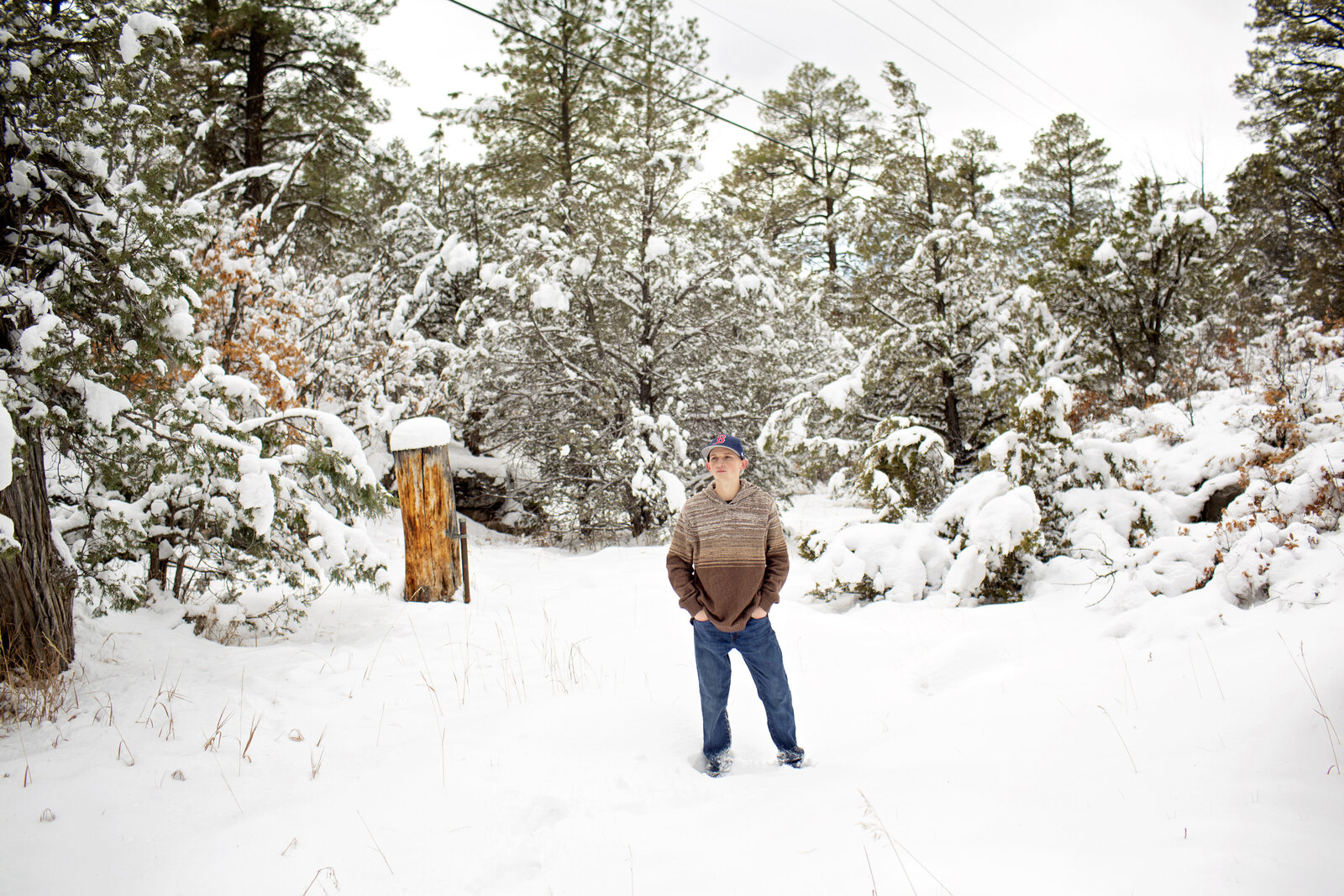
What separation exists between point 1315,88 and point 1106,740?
17752mm

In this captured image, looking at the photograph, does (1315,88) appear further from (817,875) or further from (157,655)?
(157,655)

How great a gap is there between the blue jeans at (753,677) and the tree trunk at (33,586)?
3.42 meters

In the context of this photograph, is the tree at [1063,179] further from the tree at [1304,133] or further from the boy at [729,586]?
the boy at [729,586]

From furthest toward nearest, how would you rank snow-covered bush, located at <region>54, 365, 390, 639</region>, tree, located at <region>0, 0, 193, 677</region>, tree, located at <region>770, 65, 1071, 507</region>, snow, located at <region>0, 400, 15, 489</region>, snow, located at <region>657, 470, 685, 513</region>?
snow, located at <region>657, 470, 685, 513</region>, tree, located at <region>770, 65, 1071, 507</region>, snow-covered bush, located at <region>54, 365, 390, 639</region>, tree, located at <region>0, 0, 193, 677</region>, snow, located at <region>0, 400, 15, 489</region>

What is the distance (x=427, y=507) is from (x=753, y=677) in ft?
12.9

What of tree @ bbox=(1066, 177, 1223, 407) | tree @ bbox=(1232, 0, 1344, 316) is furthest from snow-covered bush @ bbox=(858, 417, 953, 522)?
tree @ bbox=(1232, 0, 1344, 316)

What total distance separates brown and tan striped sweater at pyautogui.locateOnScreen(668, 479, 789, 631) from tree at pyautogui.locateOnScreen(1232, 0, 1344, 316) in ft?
49.9

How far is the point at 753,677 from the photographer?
3.53 meters

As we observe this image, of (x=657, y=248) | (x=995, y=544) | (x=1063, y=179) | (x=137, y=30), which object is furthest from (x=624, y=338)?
(x=1063, y=179)

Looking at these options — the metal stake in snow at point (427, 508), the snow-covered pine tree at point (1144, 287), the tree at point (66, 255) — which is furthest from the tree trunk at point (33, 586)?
the snow-covered pine tree at point (1144, 287)

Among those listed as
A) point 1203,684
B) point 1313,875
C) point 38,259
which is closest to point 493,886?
point 1313,875

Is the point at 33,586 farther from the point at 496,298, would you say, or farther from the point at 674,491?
the point at 496,298

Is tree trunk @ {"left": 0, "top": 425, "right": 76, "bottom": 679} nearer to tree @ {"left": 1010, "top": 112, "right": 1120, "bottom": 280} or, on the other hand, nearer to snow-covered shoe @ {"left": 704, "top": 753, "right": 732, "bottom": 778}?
snow-covered shoe @ {"left": 704, "top": 753, "right": 732, "bottom": 778}

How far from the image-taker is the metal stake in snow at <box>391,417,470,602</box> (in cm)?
635
